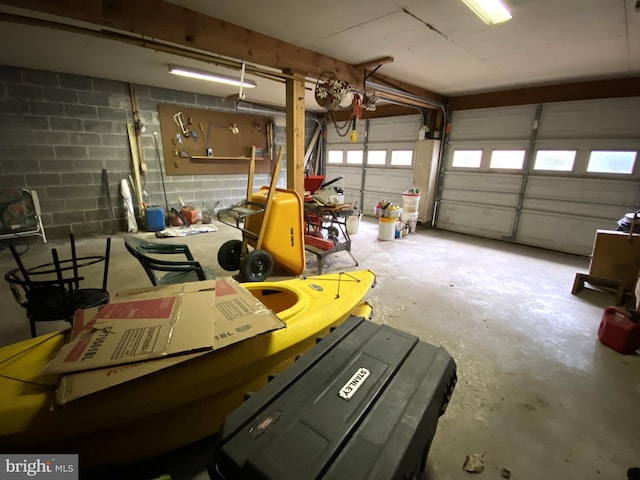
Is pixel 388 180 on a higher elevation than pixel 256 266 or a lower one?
higher

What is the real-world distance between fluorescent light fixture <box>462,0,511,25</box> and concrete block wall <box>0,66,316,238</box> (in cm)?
529

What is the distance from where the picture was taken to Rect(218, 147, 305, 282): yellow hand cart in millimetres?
2891

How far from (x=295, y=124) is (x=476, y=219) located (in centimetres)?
427

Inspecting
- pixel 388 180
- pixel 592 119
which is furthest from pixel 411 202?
pixel 592 119

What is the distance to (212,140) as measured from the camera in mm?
6098

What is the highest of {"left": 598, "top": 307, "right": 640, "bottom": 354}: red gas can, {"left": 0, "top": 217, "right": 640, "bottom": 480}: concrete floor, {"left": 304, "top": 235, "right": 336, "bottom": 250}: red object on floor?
{"left": 304, "top": 235, "right": 336, "bottom": 250}: red object on floor

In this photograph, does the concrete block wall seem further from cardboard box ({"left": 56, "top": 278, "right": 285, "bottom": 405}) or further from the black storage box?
the black storage box

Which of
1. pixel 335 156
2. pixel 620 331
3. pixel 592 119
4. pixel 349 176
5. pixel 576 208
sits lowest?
pixel 620 331

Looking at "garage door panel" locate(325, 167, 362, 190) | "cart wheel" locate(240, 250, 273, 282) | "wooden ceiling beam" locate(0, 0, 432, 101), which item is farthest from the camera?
"garage door panel" locate(325, 167, 362, 190)

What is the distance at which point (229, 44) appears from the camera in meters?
2.68

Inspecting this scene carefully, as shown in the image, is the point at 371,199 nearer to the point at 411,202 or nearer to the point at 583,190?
the point at 411,202

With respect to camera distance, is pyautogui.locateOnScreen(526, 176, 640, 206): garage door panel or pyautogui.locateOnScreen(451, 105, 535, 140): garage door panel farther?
pyautogui.locateOnScreen(451, 105, 535, 140): garage door panel

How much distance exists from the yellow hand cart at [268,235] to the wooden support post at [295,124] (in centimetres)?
36

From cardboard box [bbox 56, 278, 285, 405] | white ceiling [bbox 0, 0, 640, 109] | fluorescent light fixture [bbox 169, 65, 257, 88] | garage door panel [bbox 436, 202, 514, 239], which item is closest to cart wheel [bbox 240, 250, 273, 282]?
cardboard box [bbox 56, 278, 285, 405]
